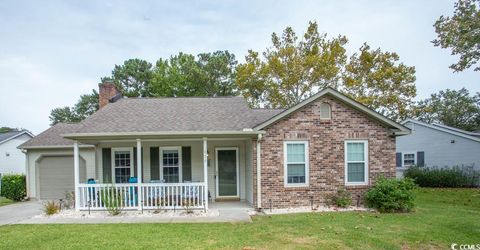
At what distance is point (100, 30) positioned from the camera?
659 inches

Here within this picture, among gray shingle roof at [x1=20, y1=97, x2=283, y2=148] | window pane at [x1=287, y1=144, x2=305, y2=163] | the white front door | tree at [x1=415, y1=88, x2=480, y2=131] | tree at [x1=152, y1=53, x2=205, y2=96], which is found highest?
tree at [x1=152, y1=53, x2=205, y2=96]

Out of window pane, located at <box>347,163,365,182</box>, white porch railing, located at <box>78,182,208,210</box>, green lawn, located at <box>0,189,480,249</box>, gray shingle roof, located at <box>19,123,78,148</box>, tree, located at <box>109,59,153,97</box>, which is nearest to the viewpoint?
green lawn, located at <box>0,189,480,249</box>

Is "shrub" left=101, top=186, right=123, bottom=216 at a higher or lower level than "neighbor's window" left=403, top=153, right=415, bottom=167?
lower

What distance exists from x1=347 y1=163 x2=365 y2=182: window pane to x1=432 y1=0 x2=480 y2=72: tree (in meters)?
7.28

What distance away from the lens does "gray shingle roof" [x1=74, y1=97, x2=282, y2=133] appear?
11961 mm

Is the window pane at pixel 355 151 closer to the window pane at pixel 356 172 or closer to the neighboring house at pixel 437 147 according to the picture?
the window pane at pixel 356 172

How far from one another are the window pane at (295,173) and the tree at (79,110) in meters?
35.0

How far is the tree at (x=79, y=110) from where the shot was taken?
4116 cm

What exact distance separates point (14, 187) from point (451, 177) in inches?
920

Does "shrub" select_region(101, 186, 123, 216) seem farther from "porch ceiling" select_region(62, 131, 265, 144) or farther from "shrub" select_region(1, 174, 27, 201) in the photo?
"shrub" select_region(1, 174, 27, 201)

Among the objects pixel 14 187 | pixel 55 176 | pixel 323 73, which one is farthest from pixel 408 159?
pixel 14 187

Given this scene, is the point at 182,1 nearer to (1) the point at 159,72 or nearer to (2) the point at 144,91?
(1) the point at 159,72

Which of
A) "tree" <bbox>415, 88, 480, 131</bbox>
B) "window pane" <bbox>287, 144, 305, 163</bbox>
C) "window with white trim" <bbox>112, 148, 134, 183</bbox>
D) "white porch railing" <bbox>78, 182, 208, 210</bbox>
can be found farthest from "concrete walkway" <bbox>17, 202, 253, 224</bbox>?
"tree" <bbox>415, 88, 480, 131</bbox>

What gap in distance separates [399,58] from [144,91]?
1000 inches
